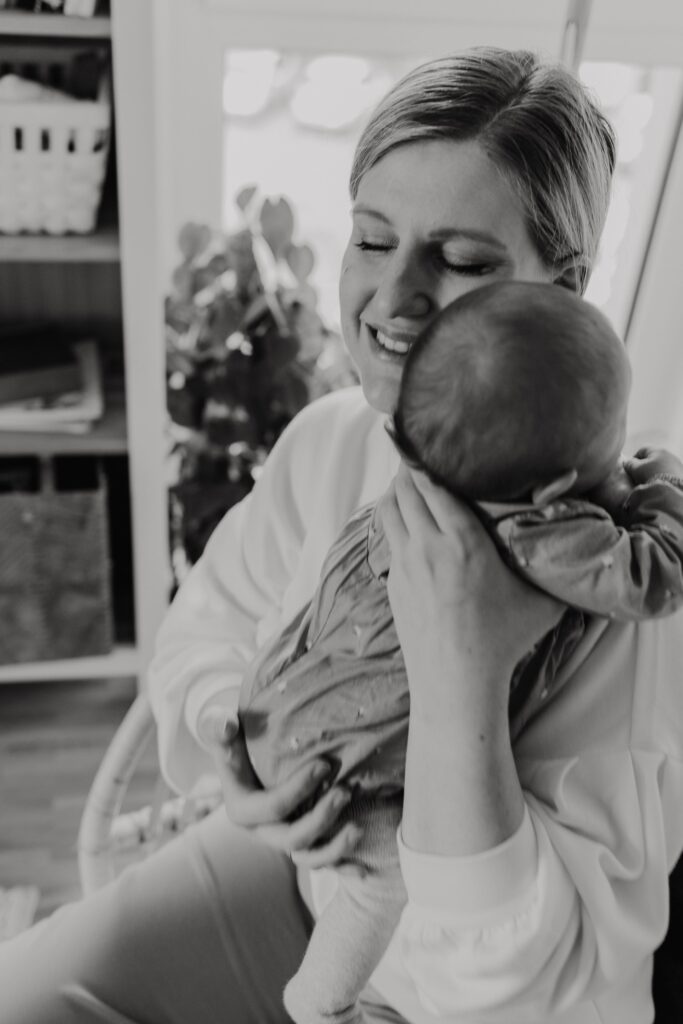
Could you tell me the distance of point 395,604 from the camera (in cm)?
81

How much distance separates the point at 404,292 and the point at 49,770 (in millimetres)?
1682

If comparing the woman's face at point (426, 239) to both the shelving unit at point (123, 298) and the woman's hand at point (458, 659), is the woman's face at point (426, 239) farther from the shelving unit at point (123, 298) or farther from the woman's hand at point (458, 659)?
the shelving unit at point (123, 298)

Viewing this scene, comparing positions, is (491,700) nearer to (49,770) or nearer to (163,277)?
(163,277)

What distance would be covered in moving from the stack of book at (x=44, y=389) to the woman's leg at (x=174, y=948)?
0.96 meters

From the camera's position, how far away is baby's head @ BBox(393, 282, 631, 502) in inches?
26.1

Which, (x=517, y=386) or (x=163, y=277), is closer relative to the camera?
(x=517, y=386)

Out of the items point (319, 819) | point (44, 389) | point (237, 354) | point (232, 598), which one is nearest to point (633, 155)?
point (237, 354)

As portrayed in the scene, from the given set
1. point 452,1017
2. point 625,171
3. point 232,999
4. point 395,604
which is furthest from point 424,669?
point 625,171

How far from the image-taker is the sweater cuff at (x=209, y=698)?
1.12 m

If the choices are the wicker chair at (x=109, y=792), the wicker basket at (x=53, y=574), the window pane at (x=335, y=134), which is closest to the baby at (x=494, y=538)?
the wicker chair at (x=109, y=792)

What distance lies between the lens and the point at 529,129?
782 mm

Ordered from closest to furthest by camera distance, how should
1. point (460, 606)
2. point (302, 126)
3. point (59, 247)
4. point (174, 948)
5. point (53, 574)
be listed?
point (460, 606) → point (174, 948) → point (59, 247) → point (53, 574) → point (302, 126)

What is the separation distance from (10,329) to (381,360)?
141cm

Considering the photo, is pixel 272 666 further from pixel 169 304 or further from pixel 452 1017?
pixel 169 304
